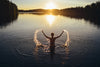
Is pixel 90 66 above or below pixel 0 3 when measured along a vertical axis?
below

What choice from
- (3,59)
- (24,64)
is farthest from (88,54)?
(3,59)

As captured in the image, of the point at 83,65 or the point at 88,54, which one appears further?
the point at 88,54

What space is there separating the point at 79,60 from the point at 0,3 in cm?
17739

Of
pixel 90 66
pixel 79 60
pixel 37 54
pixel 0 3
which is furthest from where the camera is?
pixel 0 3

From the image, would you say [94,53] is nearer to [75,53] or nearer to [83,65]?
[75,53]

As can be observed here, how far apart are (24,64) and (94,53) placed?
1518cm

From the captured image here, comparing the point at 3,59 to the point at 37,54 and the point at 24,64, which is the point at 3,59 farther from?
the point at 37,54

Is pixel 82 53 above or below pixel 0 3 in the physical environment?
below

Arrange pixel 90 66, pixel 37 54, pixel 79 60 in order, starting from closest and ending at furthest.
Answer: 1. pixel 90 66
2. pixel 79 60
3. pixel 37 54

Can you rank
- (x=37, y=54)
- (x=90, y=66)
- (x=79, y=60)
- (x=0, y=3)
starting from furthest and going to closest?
(x=0, y=3) < (x=37, y=54) < (x=79, y=60) < (x=90, y=66)

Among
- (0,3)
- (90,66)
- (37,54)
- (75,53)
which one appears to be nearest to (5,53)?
(37,54)

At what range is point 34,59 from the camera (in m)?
24.0

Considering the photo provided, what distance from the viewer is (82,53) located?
2722 centimetres

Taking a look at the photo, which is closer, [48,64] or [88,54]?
[48,64]
